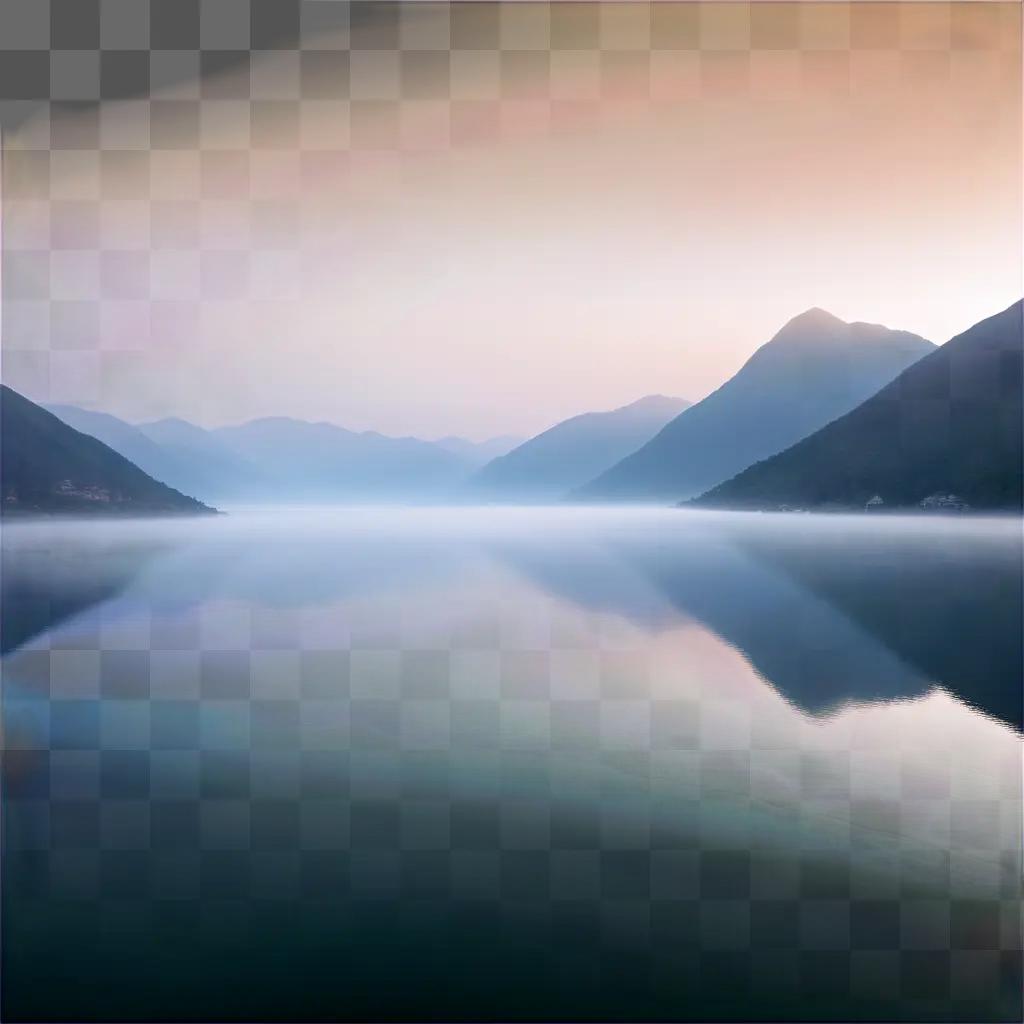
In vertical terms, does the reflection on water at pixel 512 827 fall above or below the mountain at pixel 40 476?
below

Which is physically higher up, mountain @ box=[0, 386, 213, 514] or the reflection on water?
mountain @ box=[0, 386, 213, 514]

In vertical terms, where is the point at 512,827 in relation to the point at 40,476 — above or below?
below

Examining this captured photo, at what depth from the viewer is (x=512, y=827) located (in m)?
11.7

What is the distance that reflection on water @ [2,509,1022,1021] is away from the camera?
8367mm

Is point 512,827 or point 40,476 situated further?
point 40,476

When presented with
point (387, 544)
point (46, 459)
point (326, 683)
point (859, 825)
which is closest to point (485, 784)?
point (859, 825)

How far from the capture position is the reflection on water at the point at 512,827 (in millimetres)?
8367

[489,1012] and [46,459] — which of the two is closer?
[489,1012]

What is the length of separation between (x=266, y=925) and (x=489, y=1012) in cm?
302

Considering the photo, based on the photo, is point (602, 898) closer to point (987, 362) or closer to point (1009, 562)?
point (1009, 562)

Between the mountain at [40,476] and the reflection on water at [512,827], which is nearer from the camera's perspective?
the reflection on water at [512,827]

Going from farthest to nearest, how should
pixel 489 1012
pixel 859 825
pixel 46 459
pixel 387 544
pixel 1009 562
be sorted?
1. pixel 46 459
2. pixel 387 544
3. pixel 1009 562
4. pixel 859 825
5. pixel 489 1012

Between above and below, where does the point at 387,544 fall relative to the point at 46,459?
below

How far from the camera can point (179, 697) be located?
760 inches
